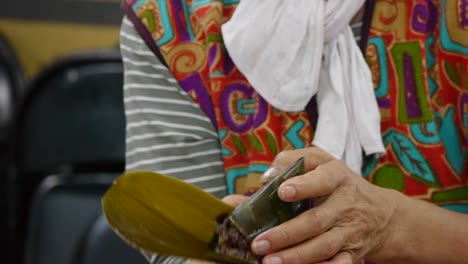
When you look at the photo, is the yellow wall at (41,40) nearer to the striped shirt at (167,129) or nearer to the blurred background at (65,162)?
the blurred background at (65,162)

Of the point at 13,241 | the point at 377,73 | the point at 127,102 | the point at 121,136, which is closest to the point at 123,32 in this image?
the point at 127,102

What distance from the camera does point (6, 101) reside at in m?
3.16

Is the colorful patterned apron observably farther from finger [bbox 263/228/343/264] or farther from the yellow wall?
the yellow wall

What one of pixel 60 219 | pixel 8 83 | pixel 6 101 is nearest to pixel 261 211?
pixel 60 219

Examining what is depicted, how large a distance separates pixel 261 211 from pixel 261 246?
34 millimetres

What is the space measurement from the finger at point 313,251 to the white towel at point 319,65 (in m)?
0.17

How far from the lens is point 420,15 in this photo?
3.46 ft

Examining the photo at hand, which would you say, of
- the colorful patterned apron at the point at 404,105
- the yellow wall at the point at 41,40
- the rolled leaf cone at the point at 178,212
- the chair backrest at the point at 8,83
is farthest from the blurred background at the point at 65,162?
the yellow wall at the point at 41,40

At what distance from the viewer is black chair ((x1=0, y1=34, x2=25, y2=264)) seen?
2.48 m

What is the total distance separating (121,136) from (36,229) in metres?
0.35

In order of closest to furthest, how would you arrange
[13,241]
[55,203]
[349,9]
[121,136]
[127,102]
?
1. [349,9]
2. [127,102]
3. [55,203]
4. [121,136]
5. [13,241]

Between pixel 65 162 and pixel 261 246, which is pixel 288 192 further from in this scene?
pixel 65 162

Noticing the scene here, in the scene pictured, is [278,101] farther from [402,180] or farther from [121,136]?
[121,136]

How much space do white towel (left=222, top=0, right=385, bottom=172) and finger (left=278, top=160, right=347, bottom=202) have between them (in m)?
0.15
